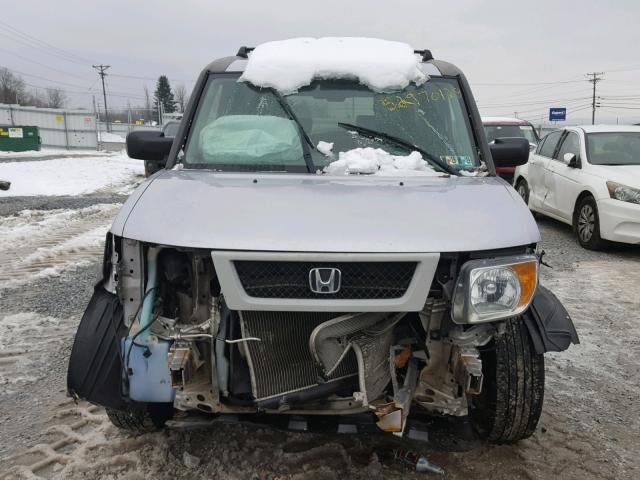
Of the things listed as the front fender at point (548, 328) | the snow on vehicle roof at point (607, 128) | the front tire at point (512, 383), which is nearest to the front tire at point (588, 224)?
the snow on vehicle roof at point (607, 128)

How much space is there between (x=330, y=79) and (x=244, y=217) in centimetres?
154

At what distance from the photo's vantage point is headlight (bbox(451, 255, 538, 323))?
84.8 inches

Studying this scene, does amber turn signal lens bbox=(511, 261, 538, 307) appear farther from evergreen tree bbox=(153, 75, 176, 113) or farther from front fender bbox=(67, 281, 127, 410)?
evergreen tree bbox=(153, 75, 176, 113)

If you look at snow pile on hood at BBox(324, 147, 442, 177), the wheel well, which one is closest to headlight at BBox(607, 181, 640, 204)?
the wheel well

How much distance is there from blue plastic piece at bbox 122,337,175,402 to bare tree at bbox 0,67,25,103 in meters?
74.9

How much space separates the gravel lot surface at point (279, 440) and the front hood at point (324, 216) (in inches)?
41.4

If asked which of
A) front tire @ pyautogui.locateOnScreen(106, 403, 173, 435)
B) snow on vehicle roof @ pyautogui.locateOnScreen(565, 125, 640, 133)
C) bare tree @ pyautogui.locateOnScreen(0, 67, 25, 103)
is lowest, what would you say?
front tire @ pyautogui.locateOnScreen(106, 403, 173, 435)

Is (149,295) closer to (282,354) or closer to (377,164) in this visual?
(282,354)

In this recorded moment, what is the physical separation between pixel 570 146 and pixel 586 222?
1574mm

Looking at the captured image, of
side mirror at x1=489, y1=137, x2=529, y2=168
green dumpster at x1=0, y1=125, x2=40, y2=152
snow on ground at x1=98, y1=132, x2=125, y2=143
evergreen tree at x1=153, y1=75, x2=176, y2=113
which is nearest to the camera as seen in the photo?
side mirror at x1=489, y1=137, x2=529, y2=168

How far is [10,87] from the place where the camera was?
75250 millimetres

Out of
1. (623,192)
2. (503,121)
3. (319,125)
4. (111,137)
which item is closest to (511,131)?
(503,121)

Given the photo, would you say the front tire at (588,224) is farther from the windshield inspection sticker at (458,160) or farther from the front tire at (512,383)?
the front tire at (512,383)

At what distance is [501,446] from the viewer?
2904mm
